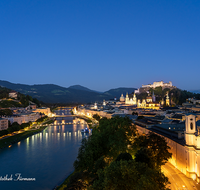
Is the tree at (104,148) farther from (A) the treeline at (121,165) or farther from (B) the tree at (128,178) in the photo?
(B) the tree at (128,178)

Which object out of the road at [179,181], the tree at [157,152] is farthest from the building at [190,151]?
the tree at [157,152]

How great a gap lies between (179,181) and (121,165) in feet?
12.1

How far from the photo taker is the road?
7137 millimetres

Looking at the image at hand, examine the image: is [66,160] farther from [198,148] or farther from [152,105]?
[152,105]

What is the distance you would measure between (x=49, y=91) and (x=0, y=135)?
122582 mm

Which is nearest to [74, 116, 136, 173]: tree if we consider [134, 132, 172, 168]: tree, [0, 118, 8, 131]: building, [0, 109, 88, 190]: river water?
[134, 132, 172, 168]: tree

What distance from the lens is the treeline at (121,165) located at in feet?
17.1

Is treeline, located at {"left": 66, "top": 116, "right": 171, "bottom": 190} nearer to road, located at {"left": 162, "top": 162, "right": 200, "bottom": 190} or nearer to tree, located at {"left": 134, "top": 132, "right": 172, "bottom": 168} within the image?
tree, located at {"left": 134, "top": 132, "right": 172, "bottom": 168}

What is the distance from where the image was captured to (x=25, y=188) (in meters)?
10.9

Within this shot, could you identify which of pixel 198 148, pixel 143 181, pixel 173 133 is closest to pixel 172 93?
pixel 173 133

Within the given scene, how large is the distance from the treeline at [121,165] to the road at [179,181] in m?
0.54

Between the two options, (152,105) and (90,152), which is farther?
(152,105)

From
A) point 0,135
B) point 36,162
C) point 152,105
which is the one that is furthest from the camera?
point 152,105

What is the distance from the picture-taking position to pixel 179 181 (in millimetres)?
7746
